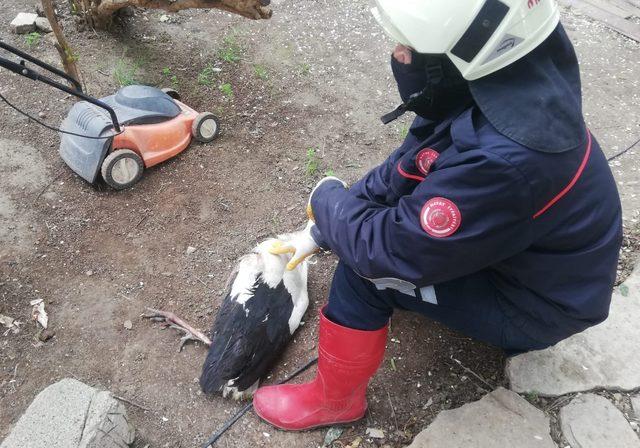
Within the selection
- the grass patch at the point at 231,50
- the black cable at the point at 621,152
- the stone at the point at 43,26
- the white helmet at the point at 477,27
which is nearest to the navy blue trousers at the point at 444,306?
the white helmet at the point at 477,27

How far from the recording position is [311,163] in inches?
125

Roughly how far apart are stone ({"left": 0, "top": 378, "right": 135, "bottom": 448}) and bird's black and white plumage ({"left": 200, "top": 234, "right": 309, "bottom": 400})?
15.5 inches

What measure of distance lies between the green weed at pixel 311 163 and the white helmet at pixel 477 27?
69.4 inches

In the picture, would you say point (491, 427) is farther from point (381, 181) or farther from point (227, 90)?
point (227, 90)

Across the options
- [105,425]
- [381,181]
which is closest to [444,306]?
[381,181]

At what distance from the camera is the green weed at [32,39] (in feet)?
13.4

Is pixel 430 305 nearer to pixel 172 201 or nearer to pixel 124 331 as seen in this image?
pixel 124 331

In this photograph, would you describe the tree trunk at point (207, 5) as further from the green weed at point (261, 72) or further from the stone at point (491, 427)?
the stone at point (491, 427)

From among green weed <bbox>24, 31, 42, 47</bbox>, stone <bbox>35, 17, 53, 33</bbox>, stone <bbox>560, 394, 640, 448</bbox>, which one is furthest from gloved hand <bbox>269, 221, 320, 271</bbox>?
stone <bbox>35, 17, 53, 33</bbox>

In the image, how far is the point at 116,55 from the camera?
4004 millimetres

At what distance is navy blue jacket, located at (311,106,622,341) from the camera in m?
1.33

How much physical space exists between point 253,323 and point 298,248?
0.37 m

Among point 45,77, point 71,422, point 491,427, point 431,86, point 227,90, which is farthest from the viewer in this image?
point 227,90

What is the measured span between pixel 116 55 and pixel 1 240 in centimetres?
185
